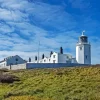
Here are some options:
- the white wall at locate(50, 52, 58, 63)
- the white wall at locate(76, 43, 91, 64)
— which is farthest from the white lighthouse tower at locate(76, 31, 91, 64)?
the white wall at locate(50, 52, 58, 63)

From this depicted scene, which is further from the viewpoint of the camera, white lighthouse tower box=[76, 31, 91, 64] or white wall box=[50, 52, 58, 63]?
white wall box=[50, 52, 58, 63]

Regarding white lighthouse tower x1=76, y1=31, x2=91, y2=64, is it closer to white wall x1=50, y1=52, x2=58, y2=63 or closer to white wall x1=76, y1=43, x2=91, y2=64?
white wall x1=76, y1=43, x2=91, y2=64

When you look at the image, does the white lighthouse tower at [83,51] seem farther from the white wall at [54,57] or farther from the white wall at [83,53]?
the white wall at [54,57]

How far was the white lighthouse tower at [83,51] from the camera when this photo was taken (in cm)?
8725

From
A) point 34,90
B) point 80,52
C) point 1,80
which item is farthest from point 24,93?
point 80,52

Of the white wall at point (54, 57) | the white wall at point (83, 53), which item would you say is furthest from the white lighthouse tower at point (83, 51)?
the white wall at point (54, 57)

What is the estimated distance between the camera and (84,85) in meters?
22.3

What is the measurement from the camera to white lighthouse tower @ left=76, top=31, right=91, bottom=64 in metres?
87.2

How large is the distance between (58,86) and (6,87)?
4837mm

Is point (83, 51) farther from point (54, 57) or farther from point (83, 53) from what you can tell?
point (54, 57)

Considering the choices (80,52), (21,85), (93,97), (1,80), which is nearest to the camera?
(93,97)

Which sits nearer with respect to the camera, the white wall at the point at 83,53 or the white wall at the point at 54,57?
the white wall at the point at 83,53

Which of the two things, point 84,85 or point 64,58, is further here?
point 64,58

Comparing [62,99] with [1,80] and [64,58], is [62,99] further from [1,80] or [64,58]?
[64,58]
